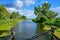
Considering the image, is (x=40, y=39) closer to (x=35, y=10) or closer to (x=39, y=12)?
(x=39, y=12)

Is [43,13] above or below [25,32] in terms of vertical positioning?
above

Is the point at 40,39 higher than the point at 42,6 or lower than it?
lower

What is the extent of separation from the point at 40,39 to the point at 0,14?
6755 centimetres

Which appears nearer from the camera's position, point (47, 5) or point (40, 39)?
point (40, 39)

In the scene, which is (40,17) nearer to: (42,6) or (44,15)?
(44,15)

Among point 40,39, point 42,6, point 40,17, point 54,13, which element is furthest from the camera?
point 54,13

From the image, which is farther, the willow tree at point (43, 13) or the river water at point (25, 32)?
the willow tree at point (43, 13)

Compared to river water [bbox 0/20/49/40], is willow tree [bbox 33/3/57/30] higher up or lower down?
higher up

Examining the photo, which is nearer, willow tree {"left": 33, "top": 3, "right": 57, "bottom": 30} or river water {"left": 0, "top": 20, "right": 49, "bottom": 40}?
river water {"left": 0, "top": 20, "right": 49, "bottom": 40}

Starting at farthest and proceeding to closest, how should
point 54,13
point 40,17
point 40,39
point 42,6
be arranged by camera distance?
point 54,13 < point 42,6 < point 40,17 < point 40,39

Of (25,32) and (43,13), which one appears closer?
(25,32)

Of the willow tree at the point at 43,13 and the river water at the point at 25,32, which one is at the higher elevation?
the willow tree at the point at 43,13

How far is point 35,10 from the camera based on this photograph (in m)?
95.6

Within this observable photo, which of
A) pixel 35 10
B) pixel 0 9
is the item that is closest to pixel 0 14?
pixel 0 9
